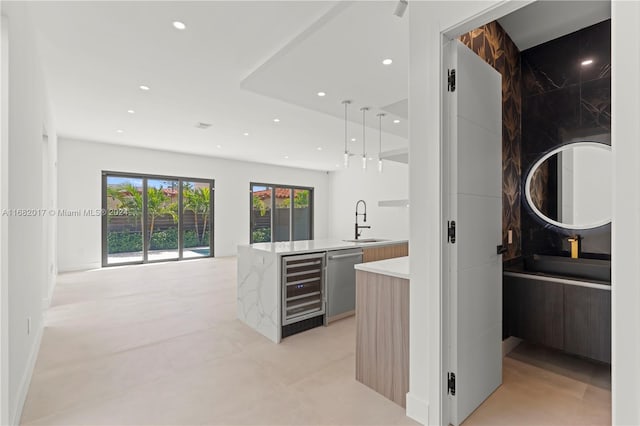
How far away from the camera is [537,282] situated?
252 centimetres

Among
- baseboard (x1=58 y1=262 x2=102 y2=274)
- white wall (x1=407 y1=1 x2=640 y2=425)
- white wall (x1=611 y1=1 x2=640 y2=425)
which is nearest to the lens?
white wall (x1=611 y1=1 x2=640 y2=425)

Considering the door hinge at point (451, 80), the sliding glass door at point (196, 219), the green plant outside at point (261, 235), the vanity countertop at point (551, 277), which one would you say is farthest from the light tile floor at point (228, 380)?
the green plant outside at point (261, 235)

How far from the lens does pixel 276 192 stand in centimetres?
1021

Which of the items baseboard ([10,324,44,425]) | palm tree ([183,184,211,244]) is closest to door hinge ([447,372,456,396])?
baseboard ([10,324,44,425])

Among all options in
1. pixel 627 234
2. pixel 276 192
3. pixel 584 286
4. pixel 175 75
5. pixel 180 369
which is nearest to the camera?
pixel 627 234

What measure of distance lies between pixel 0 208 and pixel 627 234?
269 cm

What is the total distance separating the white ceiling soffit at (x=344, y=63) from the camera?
7.81 ft

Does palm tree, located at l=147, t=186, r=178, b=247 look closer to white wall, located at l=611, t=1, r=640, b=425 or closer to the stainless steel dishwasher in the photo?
the stainless steel dishwasher

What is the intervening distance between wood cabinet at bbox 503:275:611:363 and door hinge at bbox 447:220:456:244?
128cm

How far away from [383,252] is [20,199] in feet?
12.1

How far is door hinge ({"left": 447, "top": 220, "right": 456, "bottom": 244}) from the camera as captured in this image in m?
1.79

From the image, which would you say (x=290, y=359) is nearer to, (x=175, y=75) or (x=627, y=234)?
(x=627, y=234)

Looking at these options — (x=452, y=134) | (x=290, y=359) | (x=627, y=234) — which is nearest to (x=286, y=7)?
(x=452, y=134)

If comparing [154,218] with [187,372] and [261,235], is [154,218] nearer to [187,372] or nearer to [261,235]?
[261,235]
